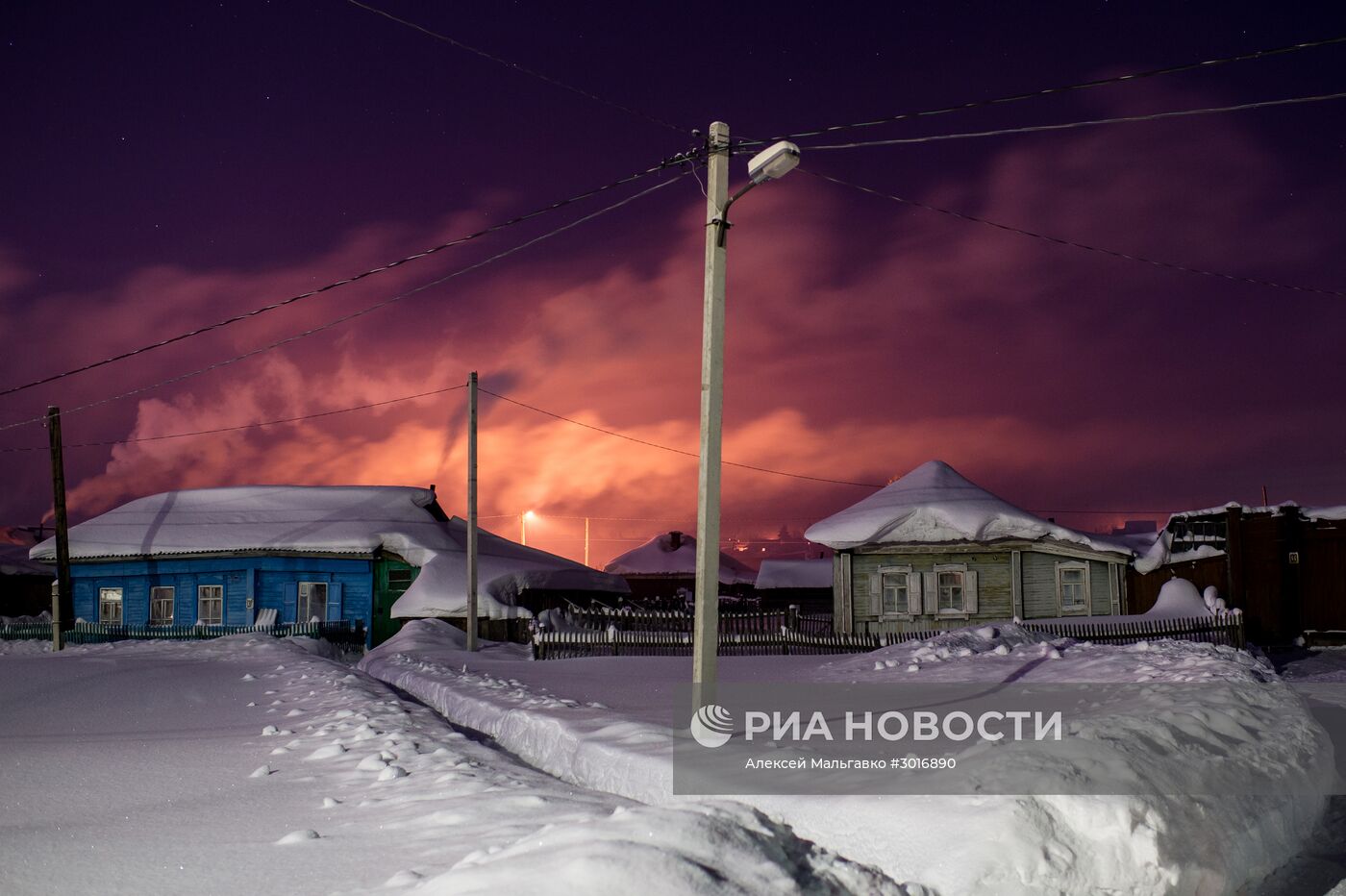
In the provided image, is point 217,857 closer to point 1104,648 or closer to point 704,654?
point 704,654

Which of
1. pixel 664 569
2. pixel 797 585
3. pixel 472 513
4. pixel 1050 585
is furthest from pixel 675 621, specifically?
pixel 664 569

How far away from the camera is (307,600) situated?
33.9 metres

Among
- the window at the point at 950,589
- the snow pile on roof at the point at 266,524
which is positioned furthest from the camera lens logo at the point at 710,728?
the snow pile on roof at the point at 266,524

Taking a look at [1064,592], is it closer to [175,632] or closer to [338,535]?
[338,535]

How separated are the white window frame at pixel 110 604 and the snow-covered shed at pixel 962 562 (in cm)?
2521

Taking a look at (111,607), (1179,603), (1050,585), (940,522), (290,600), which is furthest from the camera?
(111,607)

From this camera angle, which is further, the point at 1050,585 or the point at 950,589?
the point at 950,589

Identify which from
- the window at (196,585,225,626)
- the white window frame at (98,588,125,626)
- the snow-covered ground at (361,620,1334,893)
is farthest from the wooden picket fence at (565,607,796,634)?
the white window frame at (98,588,125,626)

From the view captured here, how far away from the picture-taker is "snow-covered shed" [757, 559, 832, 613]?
2145 inches

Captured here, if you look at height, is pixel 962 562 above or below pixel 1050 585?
above

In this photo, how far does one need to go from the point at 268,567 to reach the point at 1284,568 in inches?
1233

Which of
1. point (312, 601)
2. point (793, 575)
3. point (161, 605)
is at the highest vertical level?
point (312, 601)

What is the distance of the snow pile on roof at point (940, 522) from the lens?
1088 inches

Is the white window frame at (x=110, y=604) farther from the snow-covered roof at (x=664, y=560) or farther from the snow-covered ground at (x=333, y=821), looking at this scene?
the snow-covered roof at (x=664, y=560)
